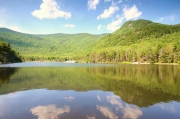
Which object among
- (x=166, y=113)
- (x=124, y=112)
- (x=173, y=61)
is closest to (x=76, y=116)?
(x=124, y=112)

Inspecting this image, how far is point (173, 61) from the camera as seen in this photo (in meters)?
125

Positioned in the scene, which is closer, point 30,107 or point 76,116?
point 76,116

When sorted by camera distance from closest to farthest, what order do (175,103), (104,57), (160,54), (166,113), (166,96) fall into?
1. (166,113)
2. (175,103)
3. (166,96)
4. (160,54)
5. (104,57)

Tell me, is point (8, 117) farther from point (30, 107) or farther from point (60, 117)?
point (60, 117)

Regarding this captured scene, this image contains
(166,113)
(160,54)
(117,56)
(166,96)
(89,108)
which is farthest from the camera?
(117,56)

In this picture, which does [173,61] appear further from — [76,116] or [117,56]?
[76,116]

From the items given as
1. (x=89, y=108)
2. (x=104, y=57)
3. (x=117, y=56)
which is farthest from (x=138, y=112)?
(x=104, y=57)

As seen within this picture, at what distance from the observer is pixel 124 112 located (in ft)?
46.5

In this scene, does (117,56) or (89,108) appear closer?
(89,108)

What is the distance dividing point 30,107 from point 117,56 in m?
171

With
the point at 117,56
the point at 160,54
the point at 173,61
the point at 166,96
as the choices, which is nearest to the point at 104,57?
the point at 117,56

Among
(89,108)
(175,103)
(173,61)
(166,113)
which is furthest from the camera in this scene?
(173,61)

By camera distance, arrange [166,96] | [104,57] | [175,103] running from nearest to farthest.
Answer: [175,103], [166,96], [104,57]

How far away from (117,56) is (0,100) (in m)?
170
